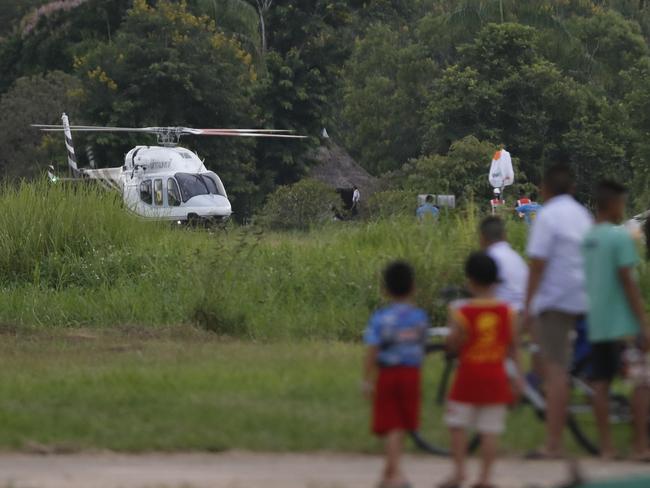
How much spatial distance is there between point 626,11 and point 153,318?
59562 mm

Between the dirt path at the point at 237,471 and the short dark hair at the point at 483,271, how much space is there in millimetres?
1587

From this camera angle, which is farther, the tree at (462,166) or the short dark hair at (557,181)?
the tree at (462,166)

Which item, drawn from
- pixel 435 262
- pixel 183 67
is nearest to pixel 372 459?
pixel 435 262

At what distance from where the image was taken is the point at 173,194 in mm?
40594

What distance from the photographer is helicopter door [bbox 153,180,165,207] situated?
40531 millimetres

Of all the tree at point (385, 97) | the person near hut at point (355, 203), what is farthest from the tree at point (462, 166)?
the tree at point (385, 97)

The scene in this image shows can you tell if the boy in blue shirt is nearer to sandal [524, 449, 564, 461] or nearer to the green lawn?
the green lawn

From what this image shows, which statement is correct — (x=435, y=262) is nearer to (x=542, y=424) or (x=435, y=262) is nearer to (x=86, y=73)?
(x=542, y=424)

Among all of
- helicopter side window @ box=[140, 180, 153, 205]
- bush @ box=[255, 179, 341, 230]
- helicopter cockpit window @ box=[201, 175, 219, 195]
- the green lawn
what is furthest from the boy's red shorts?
→ helicopter cockpit window @ box=[201, 175, 219, 195]

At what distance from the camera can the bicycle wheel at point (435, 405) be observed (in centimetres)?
982

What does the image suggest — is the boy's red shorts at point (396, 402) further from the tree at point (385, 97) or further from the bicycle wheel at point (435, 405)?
the tree at point (385, 97)

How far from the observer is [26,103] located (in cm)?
5206

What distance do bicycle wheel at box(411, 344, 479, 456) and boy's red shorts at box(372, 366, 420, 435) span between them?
1733 mm

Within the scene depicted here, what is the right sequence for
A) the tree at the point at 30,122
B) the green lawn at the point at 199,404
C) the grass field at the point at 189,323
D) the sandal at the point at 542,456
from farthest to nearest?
the tree at the point at 30,122, the grass field at the point at 189,323, the green lawn at the point at 199,404, the sandal at the point at 542,456
